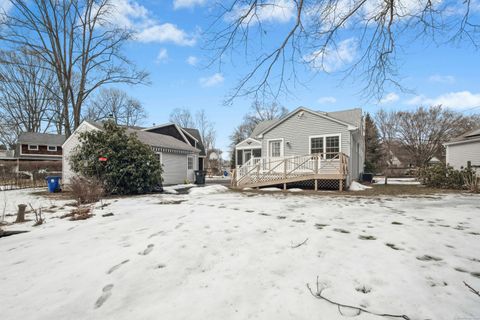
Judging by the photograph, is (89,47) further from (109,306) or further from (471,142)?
(471,142)

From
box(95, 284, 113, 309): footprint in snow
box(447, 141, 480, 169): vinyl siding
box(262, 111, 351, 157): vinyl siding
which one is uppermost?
box(262, 111, 351, 157): vinyl siding

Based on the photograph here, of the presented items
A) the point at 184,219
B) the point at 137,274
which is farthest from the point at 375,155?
the point at 137,274

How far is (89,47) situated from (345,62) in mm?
19742

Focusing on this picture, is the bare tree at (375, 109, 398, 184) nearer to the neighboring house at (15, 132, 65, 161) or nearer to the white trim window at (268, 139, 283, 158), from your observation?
the white trim window at (268, 139, 283, 158)

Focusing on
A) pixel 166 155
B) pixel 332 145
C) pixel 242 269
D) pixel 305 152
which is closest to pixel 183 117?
pixel 166 155

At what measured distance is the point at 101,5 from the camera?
53.1ft

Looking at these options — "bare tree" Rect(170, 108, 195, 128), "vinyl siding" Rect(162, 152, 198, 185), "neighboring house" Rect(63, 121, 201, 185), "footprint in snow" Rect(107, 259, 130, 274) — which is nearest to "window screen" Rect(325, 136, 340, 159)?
"neighboring house" Rect(63, 121, 201, 185)

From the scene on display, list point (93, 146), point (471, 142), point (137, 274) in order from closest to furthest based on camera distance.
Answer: point (137, 274)
point (93, 146)
point (471, 142)

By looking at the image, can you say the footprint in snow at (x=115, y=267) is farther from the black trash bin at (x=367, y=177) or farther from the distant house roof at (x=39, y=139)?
the distant house roof at (x=39, y=139)

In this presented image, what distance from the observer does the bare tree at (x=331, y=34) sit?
3.59 metres

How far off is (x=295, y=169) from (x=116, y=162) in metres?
7.95

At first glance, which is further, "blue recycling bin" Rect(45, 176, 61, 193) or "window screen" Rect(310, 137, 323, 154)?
"window screen" Rect(310, 137, 323, 154)

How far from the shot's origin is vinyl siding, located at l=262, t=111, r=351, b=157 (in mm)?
11383

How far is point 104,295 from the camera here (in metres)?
1.88
